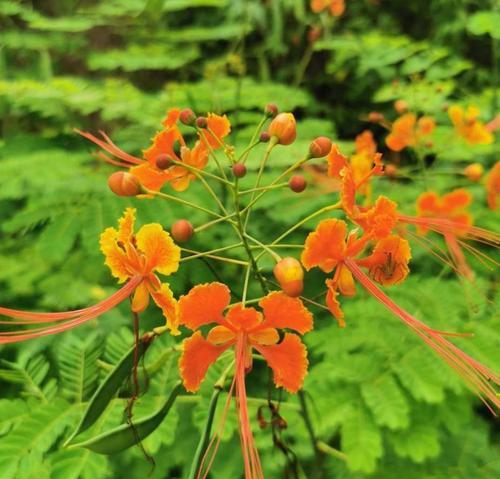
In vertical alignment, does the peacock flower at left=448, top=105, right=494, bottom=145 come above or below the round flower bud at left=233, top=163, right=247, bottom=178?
below

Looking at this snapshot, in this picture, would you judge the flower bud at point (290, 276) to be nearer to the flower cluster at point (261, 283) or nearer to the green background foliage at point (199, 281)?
the flower cluster at point (261, 283)

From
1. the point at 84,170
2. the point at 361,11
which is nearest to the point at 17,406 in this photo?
the point at 84,170

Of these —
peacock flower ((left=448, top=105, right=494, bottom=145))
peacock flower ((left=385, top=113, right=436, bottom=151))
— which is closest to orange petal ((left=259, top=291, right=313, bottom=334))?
peacock flower ((left=385, top=113, right=436, bottom=151))

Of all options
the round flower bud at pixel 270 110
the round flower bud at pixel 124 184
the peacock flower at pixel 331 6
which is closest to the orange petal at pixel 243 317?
the round flower bud at pixel 124 184

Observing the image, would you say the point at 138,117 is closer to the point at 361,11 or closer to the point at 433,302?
the point at 433,302

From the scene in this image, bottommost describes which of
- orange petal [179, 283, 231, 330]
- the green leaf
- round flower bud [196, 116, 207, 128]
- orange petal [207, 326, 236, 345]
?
the green leaf

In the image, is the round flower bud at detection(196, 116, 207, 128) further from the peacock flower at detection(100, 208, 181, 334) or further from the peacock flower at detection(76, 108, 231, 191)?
the peacock flower at detection(100, 208, 181, 334)
